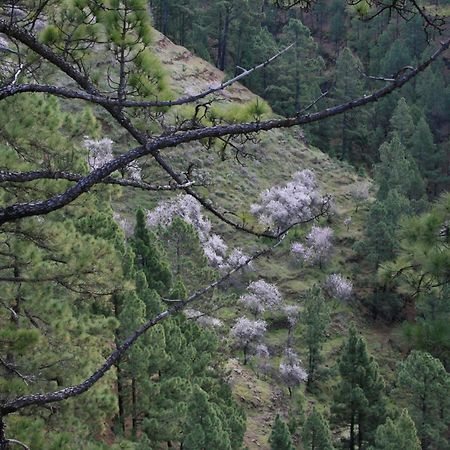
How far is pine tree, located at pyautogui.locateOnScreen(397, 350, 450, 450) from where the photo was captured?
16672mm

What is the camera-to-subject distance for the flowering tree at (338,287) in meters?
26.9

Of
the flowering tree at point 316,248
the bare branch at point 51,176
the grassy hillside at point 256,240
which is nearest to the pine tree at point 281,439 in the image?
the grassy hillside at point 256,240

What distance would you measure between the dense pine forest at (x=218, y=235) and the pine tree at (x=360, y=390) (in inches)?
Answer: 2.4

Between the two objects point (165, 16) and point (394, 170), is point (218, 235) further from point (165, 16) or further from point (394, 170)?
point (165, 16)

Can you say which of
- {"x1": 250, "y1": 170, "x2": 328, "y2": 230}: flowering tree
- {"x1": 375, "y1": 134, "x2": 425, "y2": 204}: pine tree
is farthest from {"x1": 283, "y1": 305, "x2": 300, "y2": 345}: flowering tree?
{"x1": 375, "y1": 134, "x2": 425, "y2": 204}: pine tree

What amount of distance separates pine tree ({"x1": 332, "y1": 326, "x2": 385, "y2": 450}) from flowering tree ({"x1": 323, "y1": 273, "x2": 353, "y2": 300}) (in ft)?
30.7

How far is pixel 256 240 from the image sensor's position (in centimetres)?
2686

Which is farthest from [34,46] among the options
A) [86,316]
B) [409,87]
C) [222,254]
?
[409,87]

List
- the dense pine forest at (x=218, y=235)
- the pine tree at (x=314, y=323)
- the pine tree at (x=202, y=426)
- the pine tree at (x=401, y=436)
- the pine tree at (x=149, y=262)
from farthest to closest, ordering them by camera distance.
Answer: the pine tree at (x=314, y=323)
the pine tree at (x=149, y=262)
the pine tree at (x=401, y=436)
the pine tree at (x=202, y=426)
the dense pine forest at (x=218, y=235)

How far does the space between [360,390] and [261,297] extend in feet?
29.2

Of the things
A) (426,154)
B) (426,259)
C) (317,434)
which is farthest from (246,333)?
(426,259)

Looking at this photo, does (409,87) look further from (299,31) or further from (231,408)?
(231,408)

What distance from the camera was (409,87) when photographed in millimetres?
39562

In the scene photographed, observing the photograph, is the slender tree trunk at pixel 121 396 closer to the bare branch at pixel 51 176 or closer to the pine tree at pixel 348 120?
the bare branch at pixel 51 176
